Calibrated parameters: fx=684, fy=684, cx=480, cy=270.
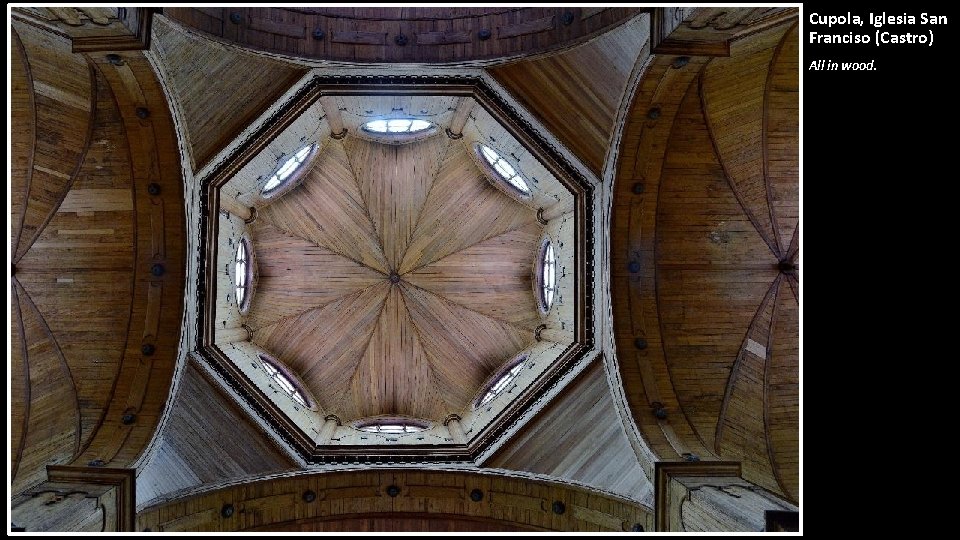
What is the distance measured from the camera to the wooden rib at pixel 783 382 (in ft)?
41.5

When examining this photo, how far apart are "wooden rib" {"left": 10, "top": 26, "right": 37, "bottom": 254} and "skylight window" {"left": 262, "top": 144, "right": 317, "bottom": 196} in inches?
186

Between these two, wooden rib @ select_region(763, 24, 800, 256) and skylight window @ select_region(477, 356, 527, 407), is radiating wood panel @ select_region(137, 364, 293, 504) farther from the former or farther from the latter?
wooden rib @ select_region(763, 24, 800, 256)

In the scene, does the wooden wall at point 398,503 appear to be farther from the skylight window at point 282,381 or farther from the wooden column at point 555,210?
the wooden column at point 555,210

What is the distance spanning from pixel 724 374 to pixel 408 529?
6629 millimetres

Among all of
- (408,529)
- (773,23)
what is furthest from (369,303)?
(773,23)

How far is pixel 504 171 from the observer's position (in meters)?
17.1

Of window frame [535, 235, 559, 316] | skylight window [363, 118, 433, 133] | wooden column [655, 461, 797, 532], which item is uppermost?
skylight window [363, 118, 433, 133]

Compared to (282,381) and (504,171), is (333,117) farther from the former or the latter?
(282,381)

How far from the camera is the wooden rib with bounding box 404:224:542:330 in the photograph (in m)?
17.9

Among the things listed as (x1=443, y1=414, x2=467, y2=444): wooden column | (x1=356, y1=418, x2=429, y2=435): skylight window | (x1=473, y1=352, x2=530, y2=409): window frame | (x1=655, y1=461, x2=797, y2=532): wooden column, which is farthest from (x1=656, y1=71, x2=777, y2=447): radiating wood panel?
(x1=356, y1=418, x2=429, y2=435): skylight window

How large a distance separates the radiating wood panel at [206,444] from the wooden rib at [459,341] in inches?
250

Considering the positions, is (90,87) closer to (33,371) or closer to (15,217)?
(15,217)

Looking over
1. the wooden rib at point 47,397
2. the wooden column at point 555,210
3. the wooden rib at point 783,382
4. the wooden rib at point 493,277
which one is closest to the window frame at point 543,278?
the wooden rib at point 493,277

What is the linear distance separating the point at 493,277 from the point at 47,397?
413 inches
